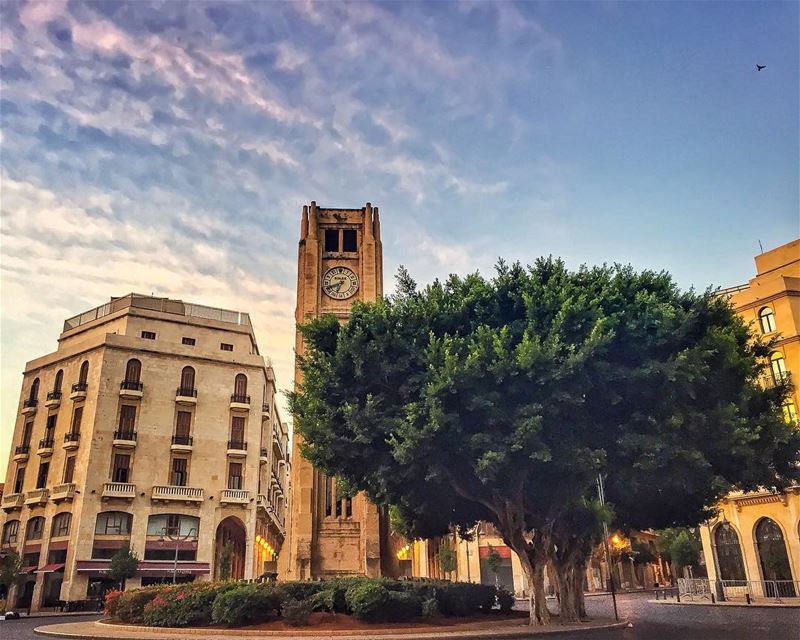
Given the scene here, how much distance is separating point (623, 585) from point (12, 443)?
64.2 m

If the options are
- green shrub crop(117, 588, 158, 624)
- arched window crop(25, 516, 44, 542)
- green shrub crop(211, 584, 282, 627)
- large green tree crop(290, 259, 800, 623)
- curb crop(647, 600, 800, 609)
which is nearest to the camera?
large green tree crop(290, 259, 800, 623)

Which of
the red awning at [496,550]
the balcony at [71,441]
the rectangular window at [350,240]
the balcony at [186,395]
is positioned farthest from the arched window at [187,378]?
the red awning at [496,550]

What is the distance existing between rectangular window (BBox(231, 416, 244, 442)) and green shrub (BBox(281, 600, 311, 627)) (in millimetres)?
31311

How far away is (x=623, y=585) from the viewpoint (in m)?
73.2

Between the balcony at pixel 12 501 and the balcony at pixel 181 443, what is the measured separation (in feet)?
36.8

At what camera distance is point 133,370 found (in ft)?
158

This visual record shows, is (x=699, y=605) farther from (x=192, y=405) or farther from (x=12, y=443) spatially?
(x=12, y=443)

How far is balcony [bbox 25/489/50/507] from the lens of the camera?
44.5 metres

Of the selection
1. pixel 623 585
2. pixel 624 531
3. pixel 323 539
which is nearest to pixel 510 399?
pixel 624 531

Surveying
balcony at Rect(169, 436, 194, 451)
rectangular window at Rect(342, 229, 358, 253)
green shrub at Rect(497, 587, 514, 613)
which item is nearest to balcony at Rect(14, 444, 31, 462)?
balcony at Rect(169, 436, 194, 451)

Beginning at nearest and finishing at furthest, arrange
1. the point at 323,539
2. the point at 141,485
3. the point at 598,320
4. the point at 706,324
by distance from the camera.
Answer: the point at 598,320 → the point at 706,324 → the point at 323,539 → the point at 141,485

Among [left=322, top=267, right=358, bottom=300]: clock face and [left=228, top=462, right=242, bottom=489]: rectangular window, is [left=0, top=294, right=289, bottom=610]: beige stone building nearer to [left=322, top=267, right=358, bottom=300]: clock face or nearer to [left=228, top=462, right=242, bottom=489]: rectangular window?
[left=228, top=462, right=242, bottom=489]: rectangular window

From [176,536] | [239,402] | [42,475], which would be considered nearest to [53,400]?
[42,475]

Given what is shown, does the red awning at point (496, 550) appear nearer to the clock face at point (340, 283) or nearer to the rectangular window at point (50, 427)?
the clock face at point (340, 283)
